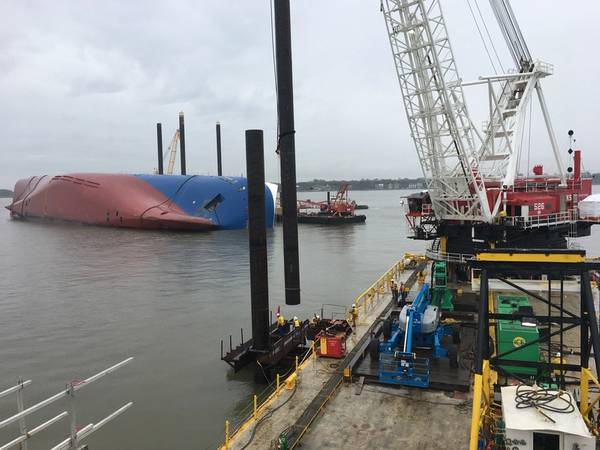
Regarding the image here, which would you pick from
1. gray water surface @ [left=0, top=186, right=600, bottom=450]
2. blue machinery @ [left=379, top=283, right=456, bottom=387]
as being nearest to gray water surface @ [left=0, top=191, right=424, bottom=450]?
gray water surface @ [left=0, top=186, right=600, bottom=450]

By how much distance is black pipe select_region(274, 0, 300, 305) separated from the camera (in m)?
14.7

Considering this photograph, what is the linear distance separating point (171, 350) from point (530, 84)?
2845 cm

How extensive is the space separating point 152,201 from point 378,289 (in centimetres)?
5561

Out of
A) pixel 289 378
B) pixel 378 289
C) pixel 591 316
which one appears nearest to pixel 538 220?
pixel 378 289

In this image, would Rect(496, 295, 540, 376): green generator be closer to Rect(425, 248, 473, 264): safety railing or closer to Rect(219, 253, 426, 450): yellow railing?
Rect(219, 253, 426, 450): yellow railing

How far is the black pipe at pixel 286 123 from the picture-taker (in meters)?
14.7

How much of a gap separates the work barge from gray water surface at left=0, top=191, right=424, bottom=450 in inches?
97.5

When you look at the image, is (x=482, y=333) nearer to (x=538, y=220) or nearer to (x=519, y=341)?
(x=519, y=341)

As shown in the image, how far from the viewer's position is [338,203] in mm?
102938

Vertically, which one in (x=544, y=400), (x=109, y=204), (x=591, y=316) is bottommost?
(x=544, y=400)

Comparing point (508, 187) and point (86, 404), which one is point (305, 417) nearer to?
point (86, 404)

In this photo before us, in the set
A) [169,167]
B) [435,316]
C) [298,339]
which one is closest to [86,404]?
[298,339]

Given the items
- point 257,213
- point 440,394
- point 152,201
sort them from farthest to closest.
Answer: point 152,201 < point 257,213 < point 440,394

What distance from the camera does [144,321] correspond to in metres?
25.6
